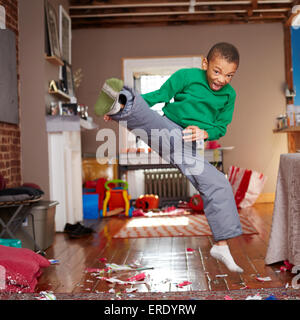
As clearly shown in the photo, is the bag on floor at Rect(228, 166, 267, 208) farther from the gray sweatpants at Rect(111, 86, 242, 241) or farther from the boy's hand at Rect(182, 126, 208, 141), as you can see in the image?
the boy's hand at Rect(182, 126, 208, 141)

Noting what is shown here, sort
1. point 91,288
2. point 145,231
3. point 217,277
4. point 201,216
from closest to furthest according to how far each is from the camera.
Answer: point 91,288, point 217,277, point 145,231, point 201,216

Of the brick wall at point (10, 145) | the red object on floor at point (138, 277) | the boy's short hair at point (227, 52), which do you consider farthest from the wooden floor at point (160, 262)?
the boy's short hair at point (227, 52)

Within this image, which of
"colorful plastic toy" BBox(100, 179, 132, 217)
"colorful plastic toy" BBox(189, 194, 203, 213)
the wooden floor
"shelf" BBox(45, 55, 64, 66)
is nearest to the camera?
the wooden floor

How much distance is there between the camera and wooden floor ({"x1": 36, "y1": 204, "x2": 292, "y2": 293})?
8.43 ft

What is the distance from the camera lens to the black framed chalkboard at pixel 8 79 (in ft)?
13.5

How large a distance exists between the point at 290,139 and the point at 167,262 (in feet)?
14.2

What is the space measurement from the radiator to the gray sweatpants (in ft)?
16.4

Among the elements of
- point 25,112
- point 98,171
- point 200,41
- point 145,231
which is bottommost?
point 145,231

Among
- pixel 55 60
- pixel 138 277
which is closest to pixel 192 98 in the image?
pixel 138 277

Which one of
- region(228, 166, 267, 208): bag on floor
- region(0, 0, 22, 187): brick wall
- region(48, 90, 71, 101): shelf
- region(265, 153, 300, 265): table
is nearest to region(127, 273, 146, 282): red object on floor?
region(265, 153, 300, 265): table

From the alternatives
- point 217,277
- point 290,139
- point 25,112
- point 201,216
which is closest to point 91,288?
point 217,277

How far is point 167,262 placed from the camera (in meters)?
A: 3.16
